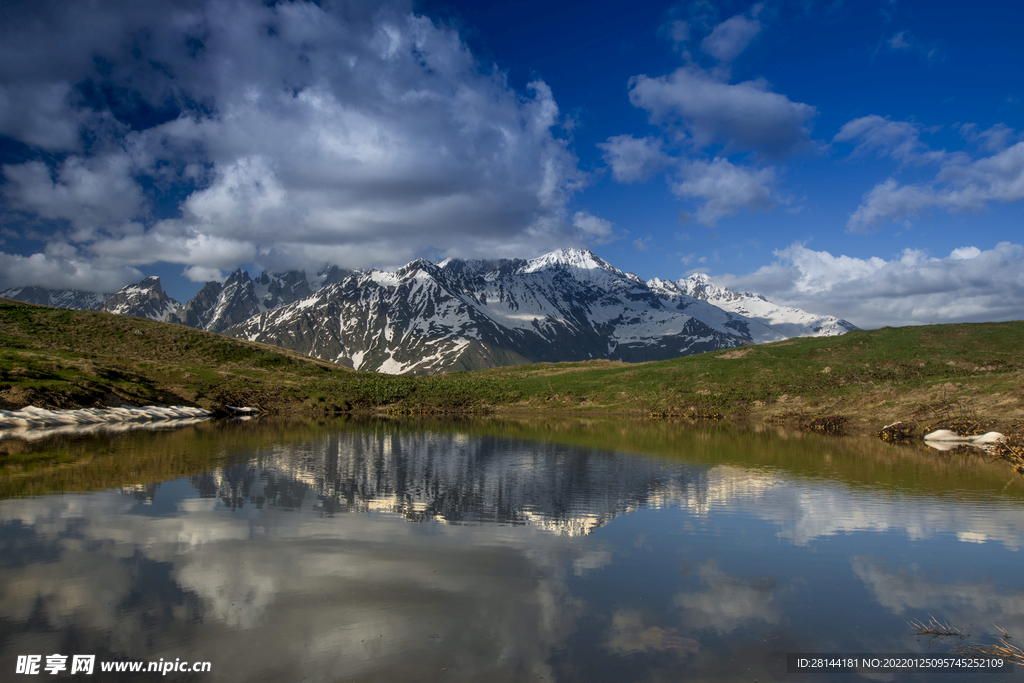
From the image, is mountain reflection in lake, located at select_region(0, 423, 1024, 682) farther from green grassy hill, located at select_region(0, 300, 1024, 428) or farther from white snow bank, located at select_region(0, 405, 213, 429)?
green grassy hill, located at select_region(0, 300, 1024, 428)

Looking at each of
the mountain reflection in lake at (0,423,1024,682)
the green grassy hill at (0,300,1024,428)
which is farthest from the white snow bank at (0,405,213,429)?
the mountain reflection in lake at (0,423,1024,682)

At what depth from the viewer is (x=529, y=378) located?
330ft

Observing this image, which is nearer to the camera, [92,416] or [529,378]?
[92,416]

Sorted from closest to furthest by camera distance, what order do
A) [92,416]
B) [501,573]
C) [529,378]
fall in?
[501,573] → [92,416] → [529,378]

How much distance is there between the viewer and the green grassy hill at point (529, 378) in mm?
59500

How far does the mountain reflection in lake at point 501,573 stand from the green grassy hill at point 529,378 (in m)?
41.5

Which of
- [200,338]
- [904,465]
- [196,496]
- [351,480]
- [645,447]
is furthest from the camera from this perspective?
[200,338]

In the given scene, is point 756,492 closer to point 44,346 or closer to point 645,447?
point 645,447

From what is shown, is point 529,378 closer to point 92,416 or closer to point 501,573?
point 92,416

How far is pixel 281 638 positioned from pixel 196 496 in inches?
553

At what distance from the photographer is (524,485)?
82.8 ft

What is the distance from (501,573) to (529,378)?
8696 cm

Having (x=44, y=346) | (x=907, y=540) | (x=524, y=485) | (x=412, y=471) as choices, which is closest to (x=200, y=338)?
(x=44, y=346)

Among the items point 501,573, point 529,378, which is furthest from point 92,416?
point 529,378
